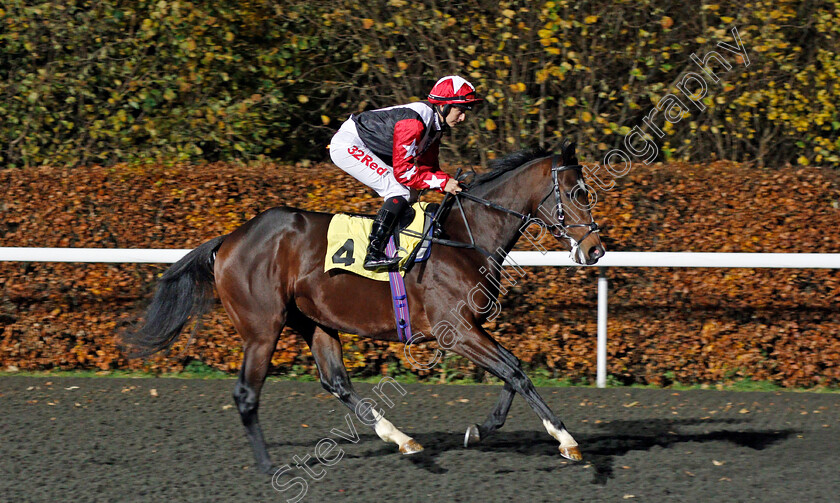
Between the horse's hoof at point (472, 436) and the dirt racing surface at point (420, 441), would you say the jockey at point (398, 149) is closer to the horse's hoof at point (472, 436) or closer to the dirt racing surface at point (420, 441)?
the horse's hoof at point (472, 436)

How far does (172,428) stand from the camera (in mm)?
4977

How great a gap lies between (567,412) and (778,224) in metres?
2.14

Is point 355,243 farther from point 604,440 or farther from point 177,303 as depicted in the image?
point 604,440

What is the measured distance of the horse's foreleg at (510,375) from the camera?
4.02m

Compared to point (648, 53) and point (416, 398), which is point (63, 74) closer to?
point (416, 398)

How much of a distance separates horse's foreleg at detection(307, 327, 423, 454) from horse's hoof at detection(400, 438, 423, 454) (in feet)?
0.13

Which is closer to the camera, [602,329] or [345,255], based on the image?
[345,255]

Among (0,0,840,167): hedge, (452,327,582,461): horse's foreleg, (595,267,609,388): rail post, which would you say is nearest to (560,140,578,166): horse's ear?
(452,327,582,461): horse's foreleg

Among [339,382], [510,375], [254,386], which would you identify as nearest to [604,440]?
[510,375]

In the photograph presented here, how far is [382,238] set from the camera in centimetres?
434

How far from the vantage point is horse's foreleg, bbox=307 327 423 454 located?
453cm

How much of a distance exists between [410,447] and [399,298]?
2.58 feet

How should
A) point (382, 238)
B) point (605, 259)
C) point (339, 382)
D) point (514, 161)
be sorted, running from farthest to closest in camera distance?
point (605, 259) → point (339, 382) → point (514, 161) → point (382, 238)

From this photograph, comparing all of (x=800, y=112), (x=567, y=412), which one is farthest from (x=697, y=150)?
(x=567, y=412)
